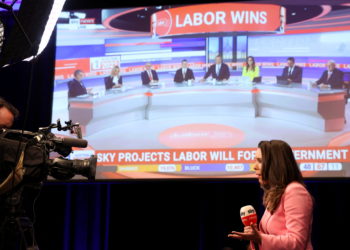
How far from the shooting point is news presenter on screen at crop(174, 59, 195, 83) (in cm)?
359

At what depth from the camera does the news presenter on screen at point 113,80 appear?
367 centimetres

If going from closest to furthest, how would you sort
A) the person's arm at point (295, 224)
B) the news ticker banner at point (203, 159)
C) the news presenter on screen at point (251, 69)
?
the person's arm at point (295, 224)
the news ticker banner at point (203, 159)
the news presenter on screen at point (251, 69)

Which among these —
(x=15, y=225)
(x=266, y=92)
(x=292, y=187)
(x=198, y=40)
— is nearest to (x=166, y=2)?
(x=198, y=40)

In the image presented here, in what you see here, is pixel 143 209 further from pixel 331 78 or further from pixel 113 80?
pixel 331 78

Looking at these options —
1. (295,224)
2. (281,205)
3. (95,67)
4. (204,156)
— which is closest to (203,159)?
(204,156)

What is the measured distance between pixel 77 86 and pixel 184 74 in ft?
2.69

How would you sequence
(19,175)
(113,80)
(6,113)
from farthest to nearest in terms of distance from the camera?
(113,80)
(6,113)
(19,175)

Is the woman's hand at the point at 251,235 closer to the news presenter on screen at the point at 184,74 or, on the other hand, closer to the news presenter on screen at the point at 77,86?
the news presenter on screen at the point at 184,74

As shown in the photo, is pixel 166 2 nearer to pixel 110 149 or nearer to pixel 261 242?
pixel 110 149

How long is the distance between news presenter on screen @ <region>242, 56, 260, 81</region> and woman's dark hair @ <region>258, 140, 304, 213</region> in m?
A: 1.59

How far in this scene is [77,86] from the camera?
3697mm

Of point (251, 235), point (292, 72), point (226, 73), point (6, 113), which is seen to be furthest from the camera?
point (226, 73)

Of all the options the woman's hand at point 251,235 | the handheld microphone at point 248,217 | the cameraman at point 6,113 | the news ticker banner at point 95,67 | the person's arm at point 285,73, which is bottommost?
the woman's hand at point 251,235

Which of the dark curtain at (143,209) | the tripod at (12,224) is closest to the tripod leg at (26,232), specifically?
the tripod at (12,224)
